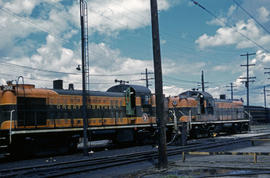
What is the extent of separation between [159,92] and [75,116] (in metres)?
A: 8.34

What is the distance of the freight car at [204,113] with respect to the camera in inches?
1053

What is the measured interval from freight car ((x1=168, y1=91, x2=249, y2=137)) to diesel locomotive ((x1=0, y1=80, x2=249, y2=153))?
85 millimetres

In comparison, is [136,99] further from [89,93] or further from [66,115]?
[66,115]

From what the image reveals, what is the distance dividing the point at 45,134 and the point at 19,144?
4.64 feet

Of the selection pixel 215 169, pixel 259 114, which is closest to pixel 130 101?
pixel 215 169

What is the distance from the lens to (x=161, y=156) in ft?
39.7

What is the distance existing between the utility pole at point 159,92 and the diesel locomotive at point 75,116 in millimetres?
7576

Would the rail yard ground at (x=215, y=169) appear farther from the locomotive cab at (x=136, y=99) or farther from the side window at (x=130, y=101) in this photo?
the locomotive cab at (x=136, y=99)

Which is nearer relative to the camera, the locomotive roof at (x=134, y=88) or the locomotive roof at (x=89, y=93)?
the locomotive roof at (x=89, y=93)

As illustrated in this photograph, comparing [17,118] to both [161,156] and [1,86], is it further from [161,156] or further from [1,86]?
[161,156]

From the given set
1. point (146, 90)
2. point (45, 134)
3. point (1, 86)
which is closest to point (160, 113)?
point (45, 134)

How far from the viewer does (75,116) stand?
1912 cm

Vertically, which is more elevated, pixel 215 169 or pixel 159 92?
pixel 159 92

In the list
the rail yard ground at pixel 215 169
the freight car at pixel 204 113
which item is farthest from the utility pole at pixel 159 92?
the freight car at pixel 204 113
